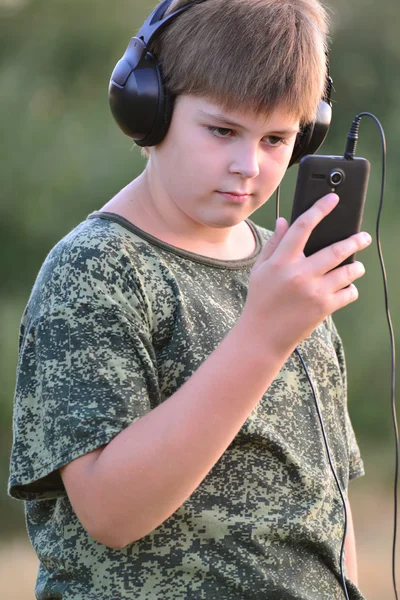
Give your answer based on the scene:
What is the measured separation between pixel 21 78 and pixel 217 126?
1.89 m

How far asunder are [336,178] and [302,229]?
0.08 metres

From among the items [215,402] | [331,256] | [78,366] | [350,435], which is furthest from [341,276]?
[350,435]

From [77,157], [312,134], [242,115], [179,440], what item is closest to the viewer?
[179,440]

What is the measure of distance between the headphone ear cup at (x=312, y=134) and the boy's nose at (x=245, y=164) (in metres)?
0.20

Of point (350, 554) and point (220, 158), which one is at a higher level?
point (220, 158)

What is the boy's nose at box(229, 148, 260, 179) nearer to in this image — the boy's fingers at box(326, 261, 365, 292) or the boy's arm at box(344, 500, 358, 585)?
the boy's fingers at box(326, 261, 365, 292)

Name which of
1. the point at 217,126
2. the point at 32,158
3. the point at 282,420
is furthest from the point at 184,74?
the point at 32,158

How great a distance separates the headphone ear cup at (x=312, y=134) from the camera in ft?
3.41

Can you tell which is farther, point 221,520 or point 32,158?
point 32,158

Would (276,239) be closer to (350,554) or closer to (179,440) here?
(179,440)

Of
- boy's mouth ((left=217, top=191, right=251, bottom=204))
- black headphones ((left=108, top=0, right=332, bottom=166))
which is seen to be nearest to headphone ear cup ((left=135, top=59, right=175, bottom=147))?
black headphones ((left=108, top=0, right=332, bottom=166))

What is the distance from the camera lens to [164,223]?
94cm

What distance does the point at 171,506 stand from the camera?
0.76 metres

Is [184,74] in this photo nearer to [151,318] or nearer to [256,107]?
[256,107]
